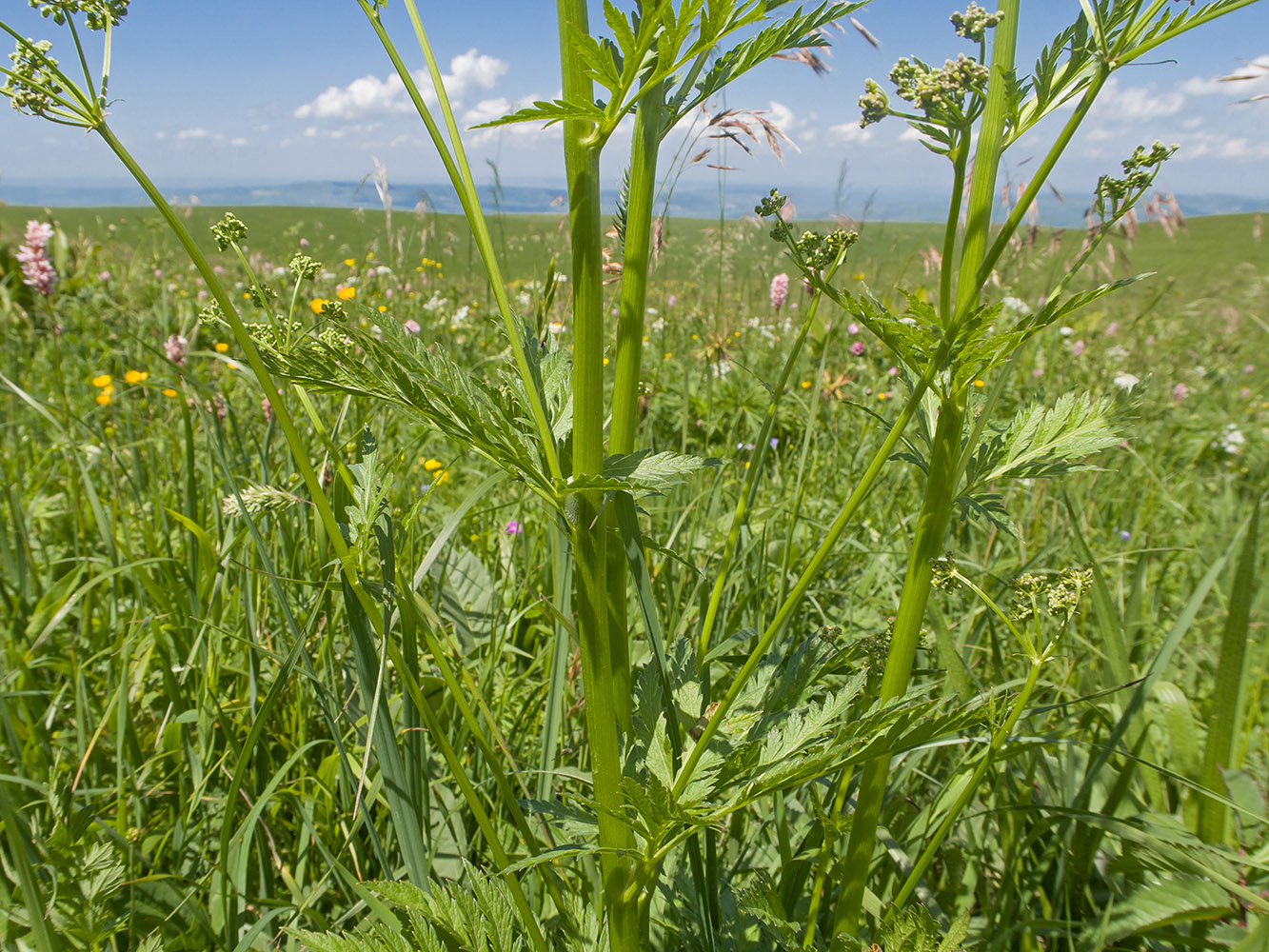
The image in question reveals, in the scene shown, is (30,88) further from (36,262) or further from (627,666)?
(36,262)

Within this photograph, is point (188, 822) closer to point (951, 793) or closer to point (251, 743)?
point (251, 743)

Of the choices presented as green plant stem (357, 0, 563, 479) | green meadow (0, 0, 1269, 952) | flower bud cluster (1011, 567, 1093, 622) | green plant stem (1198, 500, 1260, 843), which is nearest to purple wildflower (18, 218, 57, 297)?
green meadow (0, 0, 1269, 952)

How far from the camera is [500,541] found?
2.20 metres

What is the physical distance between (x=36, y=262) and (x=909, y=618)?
396 cm

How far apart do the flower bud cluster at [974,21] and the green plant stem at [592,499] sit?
38 cm

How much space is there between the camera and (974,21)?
2.55 feet

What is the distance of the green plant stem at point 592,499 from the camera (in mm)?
785

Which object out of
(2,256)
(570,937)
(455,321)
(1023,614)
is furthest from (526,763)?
(2,256)

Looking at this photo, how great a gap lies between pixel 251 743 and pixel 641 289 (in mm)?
809

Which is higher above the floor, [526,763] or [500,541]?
[500,541]

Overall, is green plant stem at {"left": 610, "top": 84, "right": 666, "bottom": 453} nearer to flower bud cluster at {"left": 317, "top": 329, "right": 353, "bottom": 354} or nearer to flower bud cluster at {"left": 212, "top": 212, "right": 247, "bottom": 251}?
flower bud cluster at {"left": 317, "top": 329, "right": 353, "bottom": 354}

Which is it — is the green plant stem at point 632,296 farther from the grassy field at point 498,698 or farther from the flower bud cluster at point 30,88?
the flower bud cluster at point 30,88

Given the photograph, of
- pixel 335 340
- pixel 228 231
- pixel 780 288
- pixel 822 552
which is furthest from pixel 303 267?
pixel 780 288

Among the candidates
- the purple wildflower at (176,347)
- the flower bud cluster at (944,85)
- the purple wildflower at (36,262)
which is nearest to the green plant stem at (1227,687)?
the flower bud cluster at (944,85)
